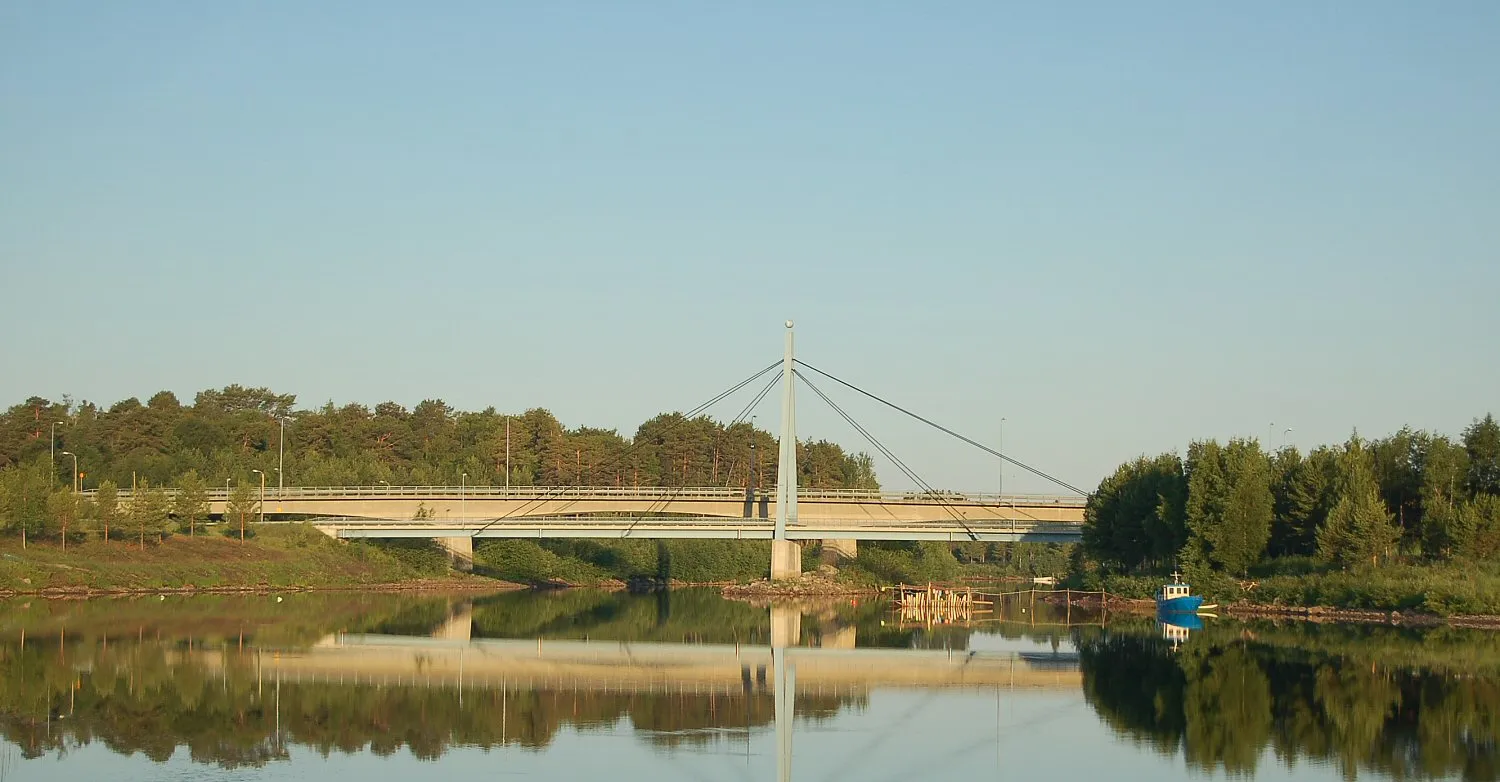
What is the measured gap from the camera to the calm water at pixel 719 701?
93.0ft

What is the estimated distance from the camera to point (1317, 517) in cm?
7206

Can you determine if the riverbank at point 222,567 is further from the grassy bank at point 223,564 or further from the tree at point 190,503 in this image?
the tree at point 190,503

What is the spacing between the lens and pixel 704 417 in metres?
130

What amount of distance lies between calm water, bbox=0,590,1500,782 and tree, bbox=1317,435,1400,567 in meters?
7.59

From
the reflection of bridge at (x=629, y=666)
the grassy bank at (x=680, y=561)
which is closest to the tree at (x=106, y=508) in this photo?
the grassy bank at (x=680, y=561)

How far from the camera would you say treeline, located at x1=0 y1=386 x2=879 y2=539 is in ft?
380

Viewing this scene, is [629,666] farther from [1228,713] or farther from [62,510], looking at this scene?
[62,510]

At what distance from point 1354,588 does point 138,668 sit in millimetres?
48664

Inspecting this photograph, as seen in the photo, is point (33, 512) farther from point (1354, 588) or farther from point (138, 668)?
point (1354, 588)

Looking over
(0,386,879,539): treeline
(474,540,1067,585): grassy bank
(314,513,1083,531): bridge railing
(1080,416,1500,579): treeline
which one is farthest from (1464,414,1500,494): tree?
(0,386,879,539): treeline

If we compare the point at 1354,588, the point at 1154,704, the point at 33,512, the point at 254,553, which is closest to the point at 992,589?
the point at 1354,588

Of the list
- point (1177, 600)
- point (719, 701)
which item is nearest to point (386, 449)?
point (1177, 600)

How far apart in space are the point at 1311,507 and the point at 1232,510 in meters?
3.51

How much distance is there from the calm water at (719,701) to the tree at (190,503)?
2260 centimetres
